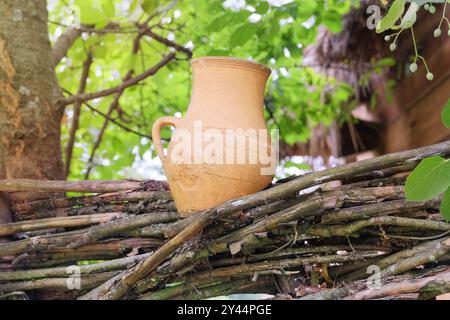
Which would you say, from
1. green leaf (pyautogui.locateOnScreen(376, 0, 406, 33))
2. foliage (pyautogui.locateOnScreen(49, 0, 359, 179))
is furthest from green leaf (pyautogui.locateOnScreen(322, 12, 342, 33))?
green leaf (pyautogui.locateOnScreen(376, 0, 406, 33))

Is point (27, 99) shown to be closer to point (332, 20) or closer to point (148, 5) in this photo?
point (148, 5)

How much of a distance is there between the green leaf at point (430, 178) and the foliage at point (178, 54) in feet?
3.39

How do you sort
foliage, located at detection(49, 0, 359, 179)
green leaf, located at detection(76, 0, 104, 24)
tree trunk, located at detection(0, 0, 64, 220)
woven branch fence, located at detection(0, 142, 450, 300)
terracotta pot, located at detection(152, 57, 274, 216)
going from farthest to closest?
foliage, located at detection(49, 0, 359, 179)
green leaf, located at detection(76, 0, 104, 24)
tree trunk, located at detection(0, 0, 64, 220)
terracotta pot, located at detection(152, 57, 274, 216)
woven branch fence, located at detection(0, 142, 450, 300)

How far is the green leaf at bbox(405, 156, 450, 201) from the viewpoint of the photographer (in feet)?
2.71

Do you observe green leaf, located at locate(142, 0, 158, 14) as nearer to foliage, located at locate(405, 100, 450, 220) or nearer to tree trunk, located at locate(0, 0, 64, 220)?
tree trunk, located at locate(0, 0, 64, 220)

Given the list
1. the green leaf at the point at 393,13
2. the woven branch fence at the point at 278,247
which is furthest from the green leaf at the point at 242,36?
the green leaf at the point at 393,13

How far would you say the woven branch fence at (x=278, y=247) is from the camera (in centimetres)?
96

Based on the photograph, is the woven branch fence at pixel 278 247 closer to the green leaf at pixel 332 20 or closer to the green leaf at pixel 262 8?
the green leaf at pixel 262 8

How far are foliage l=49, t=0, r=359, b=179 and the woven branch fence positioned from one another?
2.72ft

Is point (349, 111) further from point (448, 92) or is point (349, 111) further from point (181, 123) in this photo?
point (181, 123)

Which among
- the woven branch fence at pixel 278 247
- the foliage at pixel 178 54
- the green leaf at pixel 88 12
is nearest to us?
the woven branch fence at pixel 278 247

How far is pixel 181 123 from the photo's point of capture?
1.15 meters

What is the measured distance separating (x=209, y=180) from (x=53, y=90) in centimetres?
66

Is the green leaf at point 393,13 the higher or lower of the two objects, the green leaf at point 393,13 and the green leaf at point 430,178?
the higher
